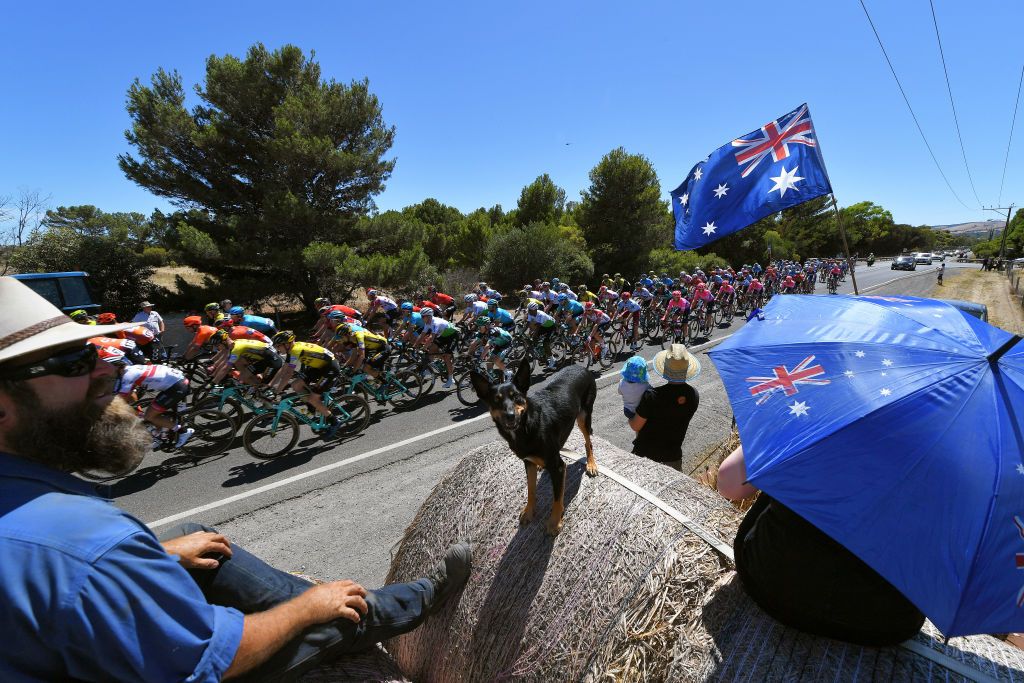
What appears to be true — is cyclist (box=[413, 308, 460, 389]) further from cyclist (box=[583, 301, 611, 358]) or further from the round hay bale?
the round hay bale

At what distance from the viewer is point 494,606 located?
250 cm

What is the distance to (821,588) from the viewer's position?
1.73 metres

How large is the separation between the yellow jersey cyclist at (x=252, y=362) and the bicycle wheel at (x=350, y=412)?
3.73 feet

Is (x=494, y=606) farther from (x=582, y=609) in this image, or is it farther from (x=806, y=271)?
(x=806, y=271)

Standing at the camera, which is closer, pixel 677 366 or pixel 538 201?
pixel 677 366

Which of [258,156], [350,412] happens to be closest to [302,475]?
[350,412]

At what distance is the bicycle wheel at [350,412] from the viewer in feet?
26.2

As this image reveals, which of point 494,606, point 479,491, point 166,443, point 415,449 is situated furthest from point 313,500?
point 494,606

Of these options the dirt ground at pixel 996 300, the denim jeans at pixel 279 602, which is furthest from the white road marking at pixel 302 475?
the dirt ground at pixel 996 300

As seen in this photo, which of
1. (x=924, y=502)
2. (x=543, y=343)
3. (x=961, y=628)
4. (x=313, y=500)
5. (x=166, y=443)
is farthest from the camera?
(x=543, y=343)

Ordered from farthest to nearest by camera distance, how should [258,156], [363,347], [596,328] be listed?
[258,156]
[596,328]
[363,347]

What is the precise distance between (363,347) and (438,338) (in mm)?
1862

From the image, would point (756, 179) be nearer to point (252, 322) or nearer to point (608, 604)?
point (608, 604)

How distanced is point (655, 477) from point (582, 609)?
951mm
